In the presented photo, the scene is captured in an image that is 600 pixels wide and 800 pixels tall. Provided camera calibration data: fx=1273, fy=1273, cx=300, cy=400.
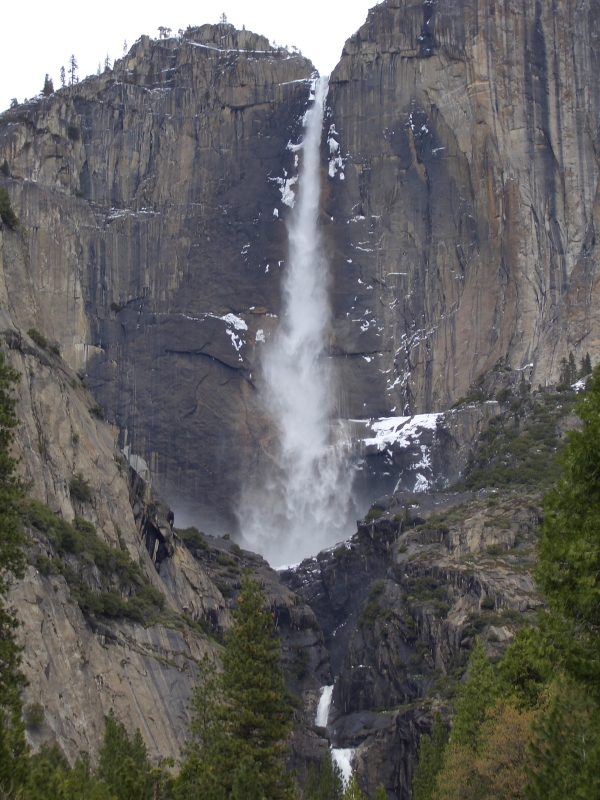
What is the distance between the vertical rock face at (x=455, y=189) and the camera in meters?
112

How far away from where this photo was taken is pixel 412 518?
92.9 m

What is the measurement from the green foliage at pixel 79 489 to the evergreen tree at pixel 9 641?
32640 mm

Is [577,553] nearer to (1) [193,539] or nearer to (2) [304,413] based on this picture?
(1) [193,539]

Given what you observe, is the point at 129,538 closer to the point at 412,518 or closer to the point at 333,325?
the point at 412,518

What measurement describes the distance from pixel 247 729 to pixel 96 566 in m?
22.4

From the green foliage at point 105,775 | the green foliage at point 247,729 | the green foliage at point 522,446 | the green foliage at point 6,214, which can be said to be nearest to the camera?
the green foliage at point 105,775

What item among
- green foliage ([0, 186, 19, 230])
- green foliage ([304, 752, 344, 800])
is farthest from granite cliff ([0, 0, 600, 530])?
green foliage ([304, 752, 344, 800])

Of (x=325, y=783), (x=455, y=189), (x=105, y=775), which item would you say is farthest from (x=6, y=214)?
(x=455, y=189)

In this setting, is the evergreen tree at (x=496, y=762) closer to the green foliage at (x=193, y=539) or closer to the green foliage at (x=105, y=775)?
the green foliage at (x=105, y=775)

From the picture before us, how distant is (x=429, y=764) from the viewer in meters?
57.0

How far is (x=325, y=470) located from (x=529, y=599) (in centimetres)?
4273

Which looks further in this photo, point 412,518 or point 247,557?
point 247,557

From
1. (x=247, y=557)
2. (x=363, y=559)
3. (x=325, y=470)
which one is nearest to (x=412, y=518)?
(x=363, y=559)

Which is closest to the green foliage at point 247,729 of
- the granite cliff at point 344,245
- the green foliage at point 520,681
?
the green foliage at point 520,681
